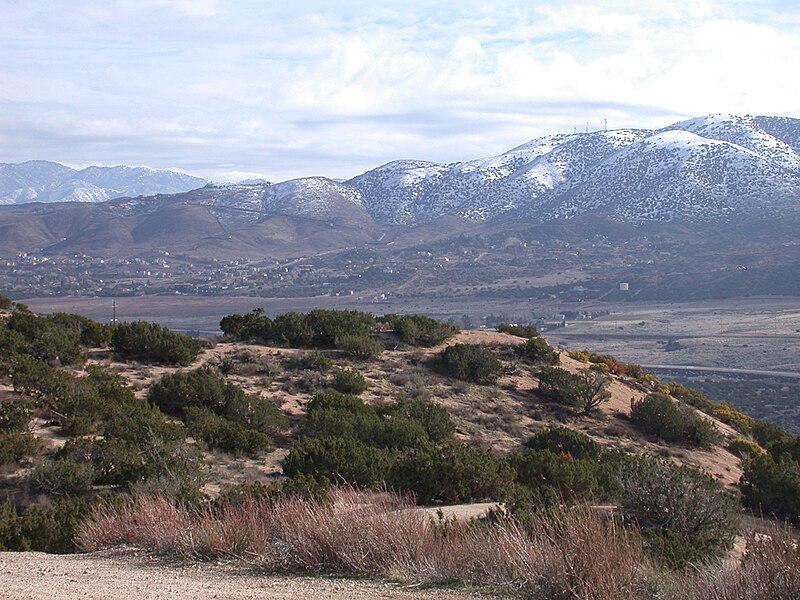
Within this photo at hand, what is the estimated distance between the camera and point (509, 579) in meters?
5.94

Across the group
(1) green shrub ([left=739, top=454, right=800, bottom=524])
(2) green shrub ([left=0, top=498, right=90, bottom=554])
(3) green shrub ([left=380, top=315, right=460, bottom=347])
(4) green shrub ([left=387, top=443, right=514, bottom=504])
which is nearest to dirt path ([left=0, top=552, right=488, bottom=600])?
(2) green shrub ([left=0, top=498, right=90, bottom=554])

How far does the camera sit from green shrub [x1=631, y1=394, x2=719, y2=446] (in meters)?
19.7

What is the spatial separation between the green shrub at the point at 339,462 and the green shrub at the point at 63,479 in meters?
2.63

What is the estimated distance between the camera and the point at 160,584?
20.4 ft

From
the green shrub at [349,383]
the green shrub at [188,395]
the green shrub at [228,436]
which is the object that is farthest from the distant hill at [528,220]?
the green shrub at [228,436]

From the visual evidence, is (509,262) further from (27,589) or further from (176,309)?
(27,589)

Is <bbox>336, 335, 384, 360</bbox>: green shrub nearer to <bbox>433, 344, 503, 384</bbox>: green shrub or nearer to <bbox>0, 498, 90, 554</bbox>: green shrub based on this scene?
<bbox>433, 344, 503, 384</bbox>: green shrub

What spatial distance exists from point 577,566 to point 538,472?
569 centimetres

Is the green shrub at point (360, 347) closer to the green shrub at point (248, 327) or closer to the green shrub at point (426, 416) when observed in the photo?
the green shrub at point (248, 327)

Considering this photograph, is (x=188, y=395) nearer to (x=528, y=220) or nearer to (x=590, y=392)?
(x=590, y=392)

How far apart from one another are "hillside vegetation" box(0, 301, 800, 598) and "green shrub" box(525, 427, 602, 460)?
5 cm

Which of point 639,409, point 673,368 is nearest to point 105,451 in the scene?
point 639,409

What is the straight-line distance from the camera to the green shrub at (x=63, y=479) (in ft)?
32.6

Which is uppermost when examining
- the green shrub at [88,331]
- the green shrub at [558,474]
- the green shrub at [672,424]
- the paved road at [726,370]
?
the green shrub at [88,331]
